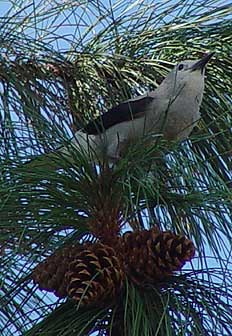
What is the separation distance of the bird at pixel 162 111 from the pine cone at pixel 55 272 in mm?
201

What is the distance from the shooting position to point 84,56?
4.48 ft

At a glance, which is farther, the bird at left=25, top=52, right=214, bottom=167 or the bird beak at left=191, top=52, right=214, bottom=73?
the bird beak at left=191, top=52, right=214, bottom=73

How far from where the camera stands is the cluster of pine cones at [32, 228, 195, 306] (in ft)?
3.11

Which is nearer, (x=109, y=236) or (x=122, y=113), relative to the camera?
(x=109, y=236)

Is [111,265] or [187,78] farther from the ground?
[187,78]

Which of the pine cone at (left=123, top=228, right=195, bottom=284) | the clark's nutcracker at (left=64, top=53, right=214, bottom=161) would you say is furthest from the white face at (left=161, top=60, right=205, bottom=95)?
the pine cone at (left=123, top=228, right=195, bottom=284)

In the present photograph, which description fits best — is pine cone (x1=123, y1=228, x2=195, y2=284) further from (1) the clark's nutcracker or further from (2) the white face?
(2) the white face

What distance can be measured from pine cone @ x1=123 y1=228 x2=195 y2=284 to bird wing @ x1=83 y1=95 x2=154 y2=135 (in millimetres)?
204

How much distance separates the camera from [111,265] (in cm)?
95

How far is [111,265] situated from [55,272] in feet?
0.20

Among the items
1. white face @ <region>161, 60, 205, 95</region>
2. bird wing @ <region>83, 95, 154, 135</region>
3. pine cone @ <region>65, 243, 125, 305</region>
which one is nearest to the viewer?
pine cone @ <region>65, 243, 125, 305</region>

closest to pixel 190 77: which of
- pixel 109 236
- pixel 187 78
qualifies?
pixel 187 78

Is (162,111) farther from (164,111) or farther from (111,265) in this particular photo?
(111,265)

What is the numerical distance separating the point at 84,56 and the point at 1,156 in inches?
14.2
